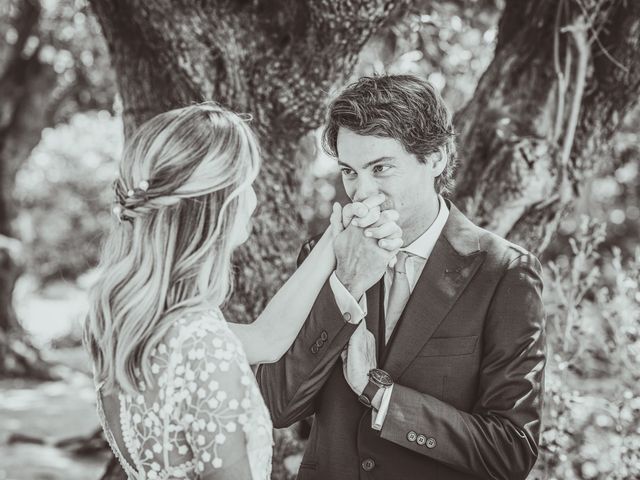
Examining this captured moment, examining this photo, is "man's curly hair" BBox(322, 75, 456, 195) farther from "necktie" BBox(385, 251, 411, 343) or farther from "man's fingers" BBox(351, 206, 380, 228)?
"necktie" BBox(385, 251, 411, 343)

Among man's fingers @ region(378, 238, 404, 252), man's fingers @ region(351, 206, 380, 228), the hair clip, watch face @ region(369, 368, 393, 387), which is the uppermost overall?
man's fingers @ region(351, 206, 380, 228)

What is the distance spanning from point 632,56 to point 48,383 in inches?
393

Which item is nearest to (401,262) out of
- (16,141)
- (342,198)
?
(342,198)

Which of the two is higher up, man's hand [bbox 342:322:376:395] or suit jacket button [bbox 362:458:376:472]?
man's hand [bbox 342:322:376:395]

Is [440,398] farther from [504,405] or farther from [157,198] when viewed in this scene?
[157,198]

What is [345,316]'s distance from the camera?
8.86ft

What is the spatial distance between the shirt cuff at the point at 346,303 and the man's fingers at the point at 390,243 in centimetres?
21

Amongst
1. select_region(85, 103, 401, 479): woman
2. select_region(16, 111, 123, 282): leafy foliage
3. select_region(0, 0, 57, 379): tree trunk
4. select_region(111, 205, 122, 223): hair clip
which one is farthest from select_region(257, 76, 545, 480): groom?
select_region(16, 111, 123, 282): leafy foliage

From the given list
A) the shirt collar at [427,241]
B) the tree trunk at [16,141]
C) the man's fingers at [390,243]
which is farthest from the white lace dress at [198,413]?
the tree trunk at [16,141]

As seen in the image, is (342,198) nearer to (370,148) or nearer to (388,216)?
(370,148)

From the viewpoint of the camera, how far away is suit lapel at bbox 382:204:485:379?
106 inches

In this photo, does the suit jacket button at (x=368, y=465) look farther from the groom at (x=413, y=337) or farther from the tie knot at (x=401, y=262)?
the tie knot at (x=401, y=262)

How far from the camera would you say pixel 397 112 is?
2879 mm

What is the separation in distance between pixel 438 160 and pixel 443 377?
896mm
